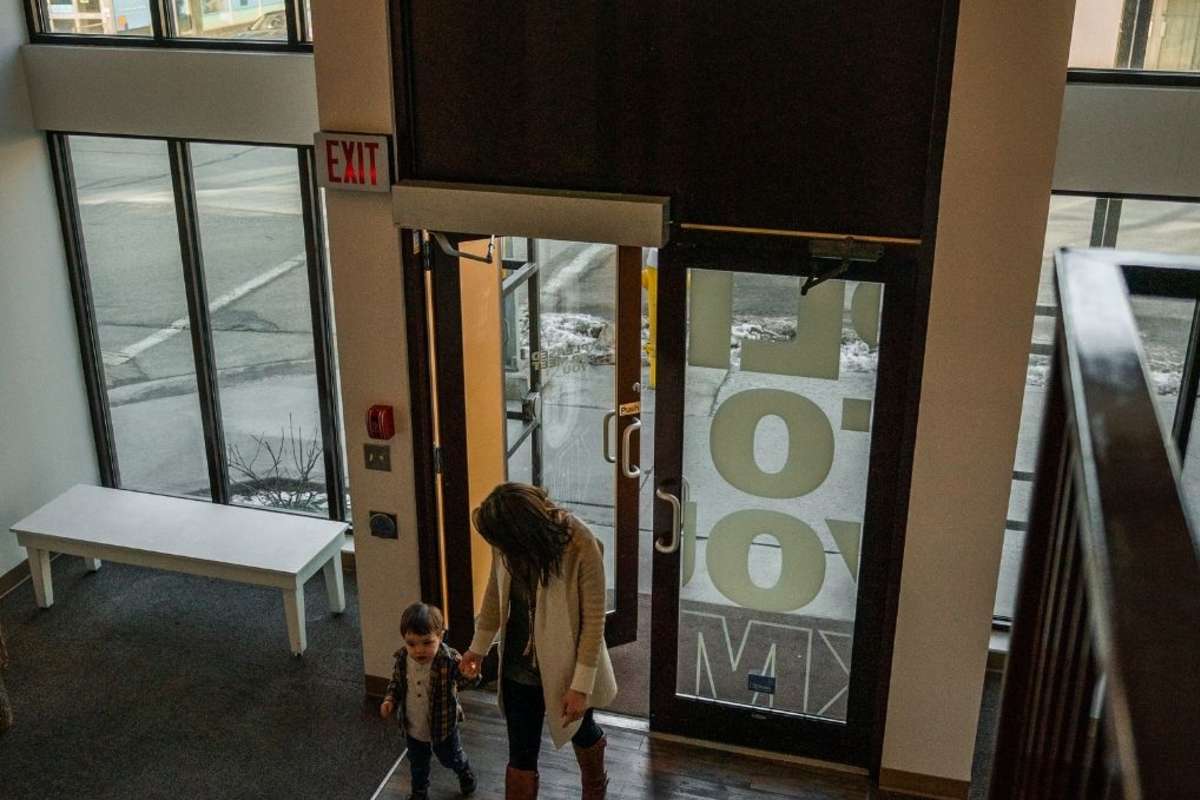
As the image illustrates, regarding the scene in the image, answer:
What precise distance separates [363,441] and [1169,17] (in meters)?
3.83

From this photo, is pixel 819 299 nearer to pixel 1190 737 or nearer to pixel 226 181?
pixel 226 181

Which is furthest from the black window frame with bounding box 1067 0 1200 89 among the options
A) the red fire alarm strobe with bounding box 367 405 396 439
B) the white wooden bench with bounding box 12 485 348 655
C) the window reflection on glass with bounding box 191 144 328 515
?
the white wooden bench with bounding box 12 485 348 655

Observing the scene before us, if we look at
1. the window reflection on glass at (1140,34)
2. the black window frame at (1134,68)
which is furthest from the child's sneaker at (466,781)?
the window reflection on glass at (1140,34)

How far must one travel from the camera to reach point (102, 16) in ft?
20.4

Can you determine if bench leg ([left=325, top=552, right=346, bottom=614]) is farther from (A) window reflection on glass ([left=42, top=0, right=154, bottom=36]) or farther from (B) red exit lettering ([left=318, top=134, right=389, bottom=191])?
(A) window reflection on glass ([left=42, top=0, right=154, bottom=36])

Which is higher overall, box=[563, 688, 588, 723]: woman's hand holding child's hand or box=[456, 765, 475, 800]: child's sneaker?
box=[563, 688, 588, 723]: woman's hand holding child's hand

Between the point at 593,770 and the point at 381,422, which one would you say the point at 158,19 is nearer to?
the point at 381,422

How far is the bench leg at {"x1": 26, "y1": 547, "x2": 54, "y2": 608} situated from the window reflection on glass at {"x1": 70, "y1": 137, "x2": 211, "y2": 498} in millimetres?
960

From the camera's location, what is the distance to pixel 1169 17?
480cm

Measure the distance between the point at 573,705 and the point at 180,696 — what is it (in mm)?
2552

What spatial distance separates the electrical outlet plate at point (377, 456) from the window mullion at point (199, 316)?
2.01 meters

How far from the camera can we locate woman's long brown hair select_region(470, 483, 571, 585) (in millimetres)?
3801

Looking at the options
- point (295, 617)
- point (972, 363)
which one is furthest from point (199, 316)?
point (972, 363)

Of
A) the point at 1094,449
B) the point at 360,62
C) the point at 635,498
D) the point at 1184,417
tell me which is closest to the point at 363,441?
the point at 635,498
